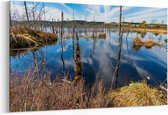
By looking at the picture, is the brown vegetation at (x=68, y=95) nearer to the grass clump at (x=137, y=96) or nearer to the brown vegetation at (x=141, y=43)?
the grass clump at (x=137, y=96)

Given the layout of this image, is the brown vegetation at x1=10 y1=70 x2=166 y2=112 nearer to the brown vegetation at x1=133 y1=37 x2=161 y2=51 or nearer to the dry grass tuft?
the dry grass tuft

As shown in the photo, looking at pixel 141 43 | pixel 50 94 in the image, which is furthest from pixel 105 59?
pixel 50 94

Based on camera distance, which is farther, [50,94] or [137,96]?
[137,96]

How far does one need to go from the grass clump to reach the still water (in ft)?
0.17

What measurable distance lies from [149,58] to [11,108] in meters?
1.20

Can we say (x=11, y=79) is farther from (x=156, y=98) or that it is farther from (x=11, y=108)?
(x=156, y=98)

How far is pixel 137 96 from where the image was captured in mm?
3166

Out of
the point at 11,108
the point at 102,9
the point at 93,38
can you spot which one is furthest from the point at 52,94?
the point at 102,9

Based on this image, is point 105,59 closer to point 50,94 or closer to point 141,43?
point 141,43

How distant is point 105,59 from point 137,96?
1.39 ft

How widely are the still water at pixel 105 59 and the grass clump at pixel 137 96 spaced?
0.17 feet

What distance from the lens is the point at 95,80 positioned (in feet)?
10.0

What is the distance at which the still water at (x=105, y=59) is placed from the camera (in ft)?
9.63

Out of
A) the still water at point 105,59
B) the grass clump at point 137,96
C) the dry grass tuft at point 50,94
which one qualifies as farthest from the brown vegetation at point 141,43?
the dry grass tuft at point 50,94
